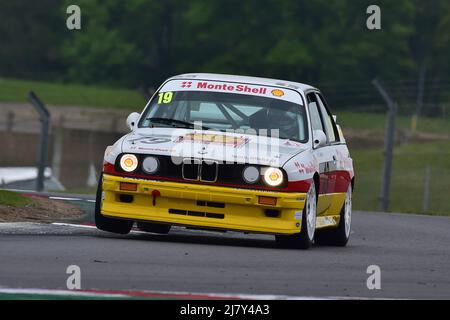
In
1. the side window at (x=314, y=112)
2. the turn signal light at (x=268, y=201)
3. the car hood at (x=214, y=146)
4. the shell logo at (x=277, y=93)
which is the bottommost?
the turn signal light at (x=268, y=201)

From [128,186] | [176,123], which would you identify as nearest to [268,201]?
[128,186]

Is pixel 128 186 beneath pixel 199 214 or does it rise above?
above

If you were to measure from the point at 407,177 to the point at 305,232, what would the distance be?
81.6ft

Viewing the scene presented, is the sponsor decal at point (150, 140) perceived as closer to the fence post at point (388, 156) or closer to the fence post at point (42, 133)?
the fence post at point (388, 156)

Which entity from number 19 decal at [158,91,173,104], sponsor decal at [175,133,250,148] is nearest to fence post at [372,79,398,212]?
number 19 decal at [158,91,173,104]

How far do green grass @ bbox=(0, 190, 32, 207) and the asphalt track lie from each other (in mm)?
1419

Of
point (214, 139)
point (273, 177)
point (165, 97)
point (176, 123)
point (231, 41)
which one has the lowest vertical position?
point (273, 177)

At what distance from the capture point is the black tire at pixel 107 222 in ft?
Answer: 43.1

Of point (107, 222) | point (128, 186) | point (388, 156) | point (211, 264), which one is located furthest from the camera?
point (388, 156)

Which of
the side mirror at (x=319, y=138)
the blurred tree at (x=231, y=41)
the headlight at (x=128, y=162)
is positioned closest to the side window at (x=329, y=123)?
the side mirror at (x=319, y=138)

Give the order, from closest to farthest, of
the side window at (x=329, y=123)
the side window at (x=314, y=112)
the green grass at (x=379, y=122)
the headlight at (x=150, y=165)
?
1. the headlight at (x=150, y=165)
2. the side window at (x=314, y=112)
3. the side window at (x=329, y=123)
4. the green grass at (x=379, y=122)

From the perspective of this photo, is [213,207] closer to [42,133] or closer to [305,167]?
[305,167]

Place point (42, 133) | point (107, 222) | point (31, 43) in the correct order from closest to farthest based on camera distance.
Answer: point (107, 222) → point (42, 133) → point (31, 43)

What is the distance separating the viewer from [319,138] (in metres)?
13.8
